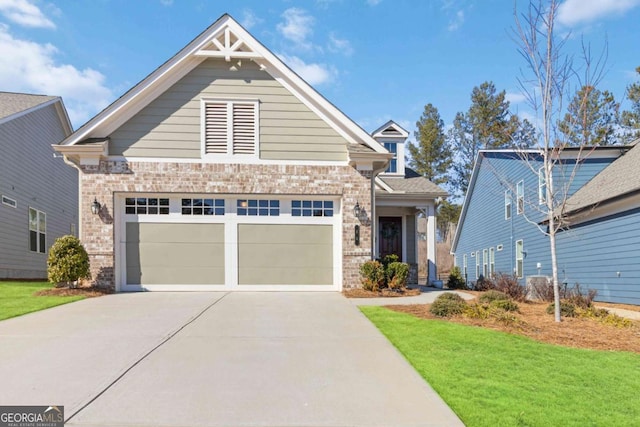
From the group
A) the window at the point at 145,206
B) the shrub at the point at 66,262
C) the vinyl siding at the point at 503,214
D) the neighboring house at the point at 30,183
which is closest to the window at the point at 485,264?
the vinyl siding at the point at 503,214

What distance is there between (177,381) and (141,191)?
833 centimetres

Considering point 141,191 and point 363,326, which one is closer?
point 363,326

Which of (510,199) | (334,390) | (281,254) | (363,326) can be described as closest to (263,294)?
(281,254)

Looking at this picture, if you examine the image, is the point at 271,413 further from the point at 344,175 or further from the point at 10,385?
the point at 344,175

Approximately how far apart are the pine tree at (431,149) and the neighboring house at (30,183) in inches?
1010

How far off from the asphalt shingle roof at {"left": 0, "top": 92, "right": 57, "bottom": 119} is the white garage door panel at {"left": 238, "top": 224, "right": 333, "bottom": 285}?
448 inches

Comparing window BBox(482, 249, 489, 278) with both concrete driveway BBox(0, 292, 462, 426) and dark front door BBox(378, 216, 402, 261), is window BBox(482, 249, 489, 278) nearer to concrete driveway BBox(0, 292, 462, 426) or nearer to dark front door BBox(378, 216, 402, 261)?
dark front door BBox(378, 216, 402, 261)

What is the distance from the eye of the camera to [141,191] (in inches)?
478

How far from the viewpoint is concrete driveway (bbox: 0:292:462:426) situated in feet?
13.2

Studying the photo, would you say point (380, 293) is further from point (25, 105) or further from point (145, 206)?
point (25, 105)

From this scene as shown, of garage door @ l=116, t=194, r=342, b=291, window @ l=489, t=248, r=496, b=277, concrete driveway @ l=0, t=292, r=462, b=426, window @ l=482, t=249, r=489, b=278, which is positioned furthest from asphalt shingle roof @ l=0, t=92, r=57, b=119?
window @ l=482, t=249, r=489, b=278

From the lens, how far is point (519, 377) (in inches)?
196

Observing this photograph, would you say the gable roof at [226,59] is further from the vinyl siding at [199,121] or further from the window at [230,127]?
the window at [230,127]

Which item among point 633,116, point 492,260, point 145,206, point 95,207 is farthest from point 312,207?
point 633,116
